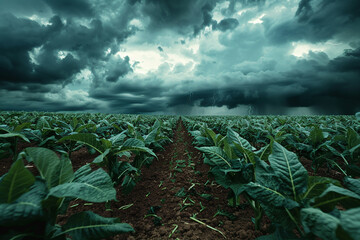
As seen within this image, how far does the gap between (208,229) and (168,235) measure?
0.45 metres

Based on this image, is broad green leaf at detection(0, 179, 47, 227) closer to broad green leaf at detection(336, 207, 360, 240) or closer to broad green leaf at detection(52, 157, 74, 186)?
broad green leaf at detection(52, 157, 74, 186)

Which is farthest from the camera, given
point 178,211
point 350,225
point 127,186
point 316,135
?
point 316,135

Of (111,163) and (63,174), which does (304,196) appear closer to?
(63,174)

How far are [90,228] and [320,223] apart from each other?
4.15ft

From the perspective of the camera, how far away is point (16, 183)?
913mm

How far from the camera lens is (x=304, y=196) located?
1.17 metres

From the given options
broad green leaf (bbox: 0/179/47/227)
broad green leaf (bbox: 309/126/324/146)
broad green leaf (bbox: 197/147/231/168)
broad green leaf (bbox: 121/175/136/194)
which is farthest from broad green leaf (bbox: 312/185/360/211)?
broad green leaf (bbox: 121/175/136/194)

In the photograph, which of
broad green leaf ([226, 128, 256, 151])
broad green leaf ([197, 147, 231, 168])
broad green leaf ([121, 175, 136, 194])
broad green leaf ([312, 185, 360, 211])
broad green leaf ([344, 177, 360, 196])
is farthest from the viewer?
broad green leaf ([121, 175, 136, 194])

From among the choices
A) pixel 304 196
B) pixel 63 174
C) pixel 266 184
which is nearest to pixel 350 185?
pixel 304 196

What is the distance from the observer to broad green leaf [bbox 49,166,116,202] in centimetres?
91

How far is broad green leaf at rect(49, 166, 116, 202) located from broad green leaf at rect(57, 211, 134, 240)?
0.68ft

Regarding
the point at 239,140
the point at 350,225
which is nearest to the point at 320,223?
the point at 350,225

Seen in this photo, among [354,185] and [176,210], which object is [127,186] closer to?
[176,210]

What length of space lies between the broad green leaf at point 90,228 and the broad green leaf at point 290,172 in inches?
42.4
